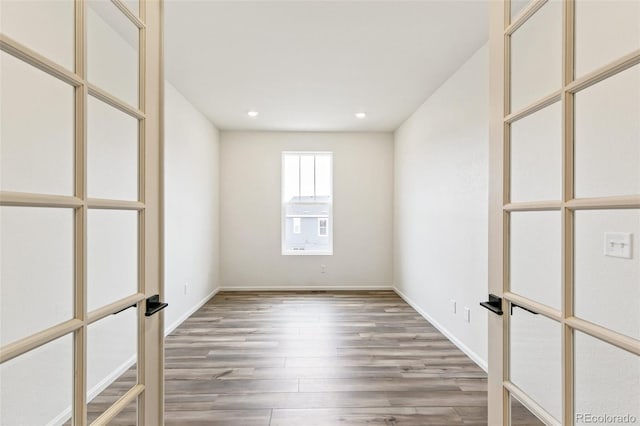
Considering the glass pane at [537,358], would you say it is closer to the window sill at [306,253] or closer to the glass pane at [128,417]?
the glass pane at [128,417]

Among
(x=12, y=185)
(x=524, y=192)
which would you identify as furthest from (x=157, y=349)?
(x=524, y=192)

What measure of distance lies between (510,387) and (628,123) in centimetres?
117

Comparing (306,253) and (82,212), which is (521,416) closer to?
(82,212)

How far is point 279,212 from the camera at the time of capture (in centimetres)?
586

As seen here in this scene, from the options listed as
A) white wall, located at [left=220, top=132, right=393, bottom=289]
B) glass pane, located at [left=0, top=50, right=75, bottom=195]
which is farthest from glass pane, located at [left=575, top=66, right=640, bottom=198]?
white wall, located at [left=220, top=132, right=393, bottom=289]

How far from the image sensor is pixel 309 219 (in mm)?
5980

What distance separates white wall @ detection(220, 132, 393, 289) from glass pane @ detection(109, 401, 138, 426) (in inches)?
187

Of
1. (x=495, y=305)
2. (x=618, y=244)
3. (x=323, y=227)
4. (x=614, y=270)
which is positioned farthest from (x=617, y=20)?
(x=323, y=227)

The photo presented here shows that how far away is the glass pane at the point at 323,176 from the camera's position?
5984 mm

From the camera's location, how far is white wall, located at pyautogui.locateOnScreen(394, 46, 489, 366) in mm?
2920

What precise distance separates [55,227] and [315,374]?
218 centimetres

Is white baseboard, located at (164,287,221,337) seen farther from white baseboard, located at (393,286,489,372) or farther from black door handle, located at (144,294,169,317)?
white baseboard, located at (393,286,489,372)

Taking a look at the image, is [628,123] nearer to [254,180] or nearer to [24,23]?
[24,23]

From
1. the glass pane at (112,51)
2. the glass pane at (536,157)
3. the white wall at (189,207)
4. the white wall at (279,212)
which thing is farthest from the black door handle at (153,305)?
the white wall at (279,212)
